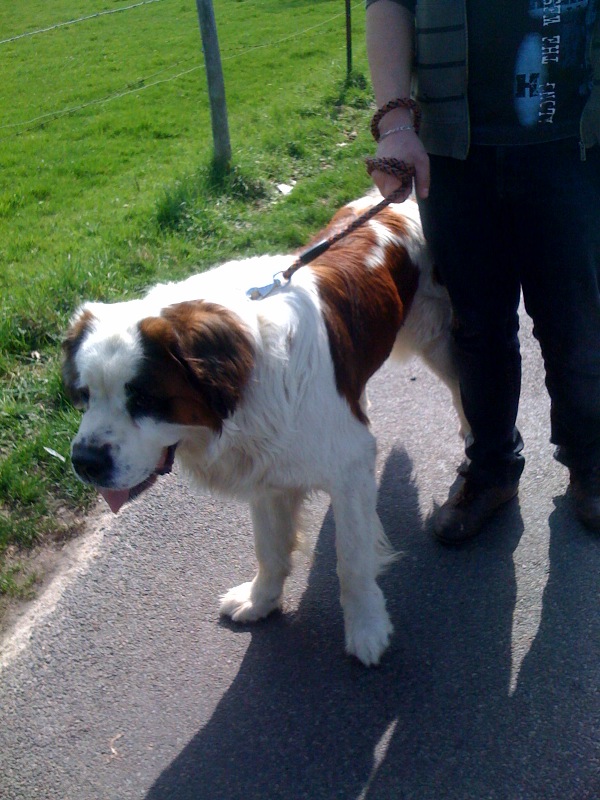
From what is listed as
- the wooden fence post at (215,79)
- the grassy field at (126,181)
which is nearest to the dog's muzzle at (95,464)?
the grassy field at (126,181)

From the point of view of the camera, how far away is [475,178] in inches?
98.5

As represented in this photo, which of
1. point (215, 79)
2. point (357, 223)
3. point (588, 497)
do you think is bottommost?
point (588, 497)

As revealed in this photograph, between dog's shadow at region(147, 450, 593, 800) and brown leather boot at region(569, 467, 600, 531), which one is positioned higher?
brown leather boot at region(569, 467, 600, 531)

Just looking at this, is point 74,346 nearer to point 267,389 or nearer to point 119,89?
point 267,389

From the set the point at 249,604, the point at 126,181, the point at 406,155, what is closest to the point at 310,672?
the point at 249,604

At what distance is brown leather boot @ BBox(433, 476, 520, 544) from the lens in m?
3.04

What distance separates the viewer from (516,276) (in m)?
2.74

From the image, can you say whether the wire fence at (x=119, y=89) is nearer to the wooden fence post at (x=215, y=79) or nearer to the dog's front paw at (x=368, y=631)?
the wooden fence post at (x=215, y=79)

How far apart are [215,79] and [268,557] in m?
4.85

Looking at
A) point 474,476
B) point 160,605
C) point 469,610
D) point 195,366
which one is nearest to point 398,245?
point 474,476

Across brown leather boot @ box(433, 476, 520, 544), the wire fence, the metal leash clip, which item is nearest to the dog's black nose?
the metal leash clip

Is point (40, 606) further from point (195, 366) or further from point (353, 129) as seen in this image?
point (353, 129)

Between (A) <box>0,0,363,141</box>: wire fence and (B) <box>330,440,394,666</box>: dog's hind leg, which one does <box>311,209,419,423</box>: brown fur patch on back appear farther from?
(A) <box>0,0,363,141</box>: wire fence

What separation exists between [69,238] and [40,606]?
424cm
